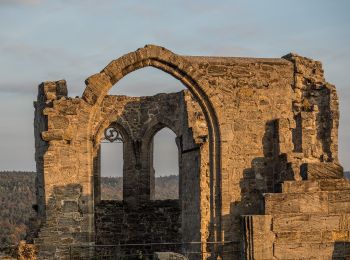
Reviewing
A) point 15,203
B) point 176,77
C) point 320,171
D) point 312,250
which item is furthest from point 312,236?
point 15,203

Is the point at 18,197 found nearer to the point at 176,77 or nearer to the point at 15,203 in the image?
the point at 15,203

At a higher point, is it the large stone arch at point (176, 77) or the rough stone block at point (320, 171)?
the large stone arch at point (176, 77)

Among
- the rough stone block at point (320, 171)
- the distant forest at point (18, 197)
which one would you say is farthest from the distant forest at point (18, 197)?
the rough stone block at point (320, 171)

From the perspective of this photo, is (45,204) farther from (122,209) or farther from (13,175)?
(13,175)

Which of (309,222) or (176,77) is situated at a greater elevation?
(176,77)

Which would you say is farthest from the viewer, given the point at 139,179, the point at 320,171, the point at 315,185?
the point at 139,179

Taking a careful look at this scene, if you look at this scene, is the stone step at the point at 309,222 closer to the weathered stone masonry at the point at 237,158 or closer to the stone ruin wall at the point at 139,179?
the weathered stone masonry at the point at 237,158

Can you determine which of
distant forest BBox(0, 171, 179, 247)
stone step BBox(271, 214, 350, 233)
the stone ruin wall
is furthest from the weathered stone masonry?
distant forest BBox(0, 171, 179, 247)

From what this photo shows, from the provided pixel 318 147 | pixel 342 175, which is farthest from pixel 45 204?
pixel 318 147

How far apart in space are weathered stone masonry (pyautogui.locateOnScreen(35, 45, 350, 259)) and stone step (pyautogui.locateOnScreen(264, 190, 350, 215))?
0.05 feet

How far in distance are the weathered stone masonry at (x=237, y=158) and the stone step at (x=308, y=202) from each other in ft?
0.05

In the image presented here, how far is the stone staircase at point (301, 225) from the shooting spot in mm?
12906

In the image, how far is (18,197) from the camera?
44875mm

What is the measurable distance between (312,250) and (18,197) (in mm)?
33728
